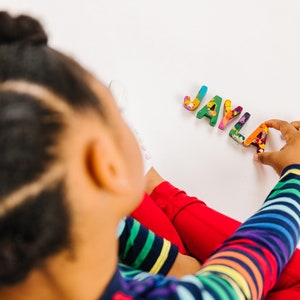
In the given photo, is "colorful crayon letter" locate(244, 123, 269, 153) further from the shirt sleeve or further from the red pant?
the shirt sleeve

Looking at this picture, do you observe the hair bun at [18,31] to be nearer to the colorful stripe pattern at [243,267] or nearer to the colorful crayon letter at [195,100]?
the colorful stripe pattern at [243,267]

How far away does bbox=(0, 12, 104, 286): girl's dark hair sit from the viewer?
31 centimetres

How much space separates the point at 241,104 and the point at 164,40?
200mm

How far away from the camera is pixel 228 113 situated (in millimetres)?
858

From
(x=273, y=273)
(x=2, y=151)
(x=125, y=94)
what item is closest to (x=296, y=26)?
(x=125, y=94)

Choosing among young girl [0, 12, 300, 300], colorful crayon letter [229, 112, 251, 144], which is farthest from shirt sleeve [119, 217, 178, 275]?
colorful crayon letter [229, 112, 251, 144]

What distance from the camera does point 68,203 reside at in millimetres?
332

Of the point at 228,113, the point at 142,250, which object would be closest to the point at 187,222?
the point at 142,250

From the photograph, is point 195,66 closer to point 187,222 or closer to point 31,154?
point 187,222

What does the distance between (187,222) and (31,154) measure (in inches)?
18.1

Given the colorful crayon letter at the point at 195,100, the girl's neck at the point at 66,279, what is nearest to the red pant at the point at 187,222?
the colorful crayon letter at the point at 195,100

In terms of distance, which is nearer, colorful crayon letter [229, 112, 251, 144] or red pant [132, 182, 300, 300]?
red pant [132, 182, 300, 300]

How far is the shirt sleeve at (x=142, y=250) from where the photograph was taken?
2.05ft

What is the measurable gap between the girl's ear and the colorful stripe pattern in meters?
0.10
